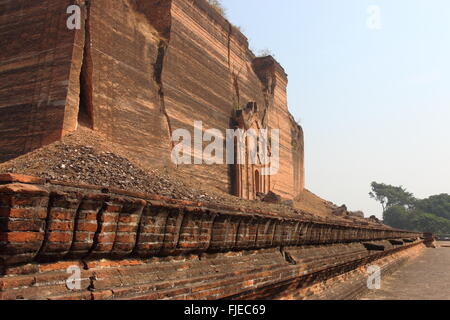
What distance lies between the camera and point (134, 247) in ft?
7.75

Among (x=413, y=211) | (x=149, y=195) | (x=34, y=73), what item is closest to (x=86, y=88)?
(x=34, y=73)

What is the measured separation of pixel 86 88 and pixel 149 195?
9977 millimetres

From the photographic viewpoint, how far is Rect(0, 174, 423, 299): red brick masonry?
5.89 feet

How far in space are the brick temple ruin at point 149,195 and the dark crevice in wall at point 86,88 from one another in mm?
38

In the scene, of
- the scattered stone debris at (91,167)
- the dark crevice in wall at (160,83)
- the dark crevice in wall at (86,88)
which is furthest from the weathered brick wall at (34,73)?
the dark crevice in wall at (160,83)

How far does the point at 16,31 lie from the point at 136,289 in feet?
41.8

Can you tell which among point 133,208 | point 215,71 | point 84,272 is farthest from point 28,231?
point 215,71

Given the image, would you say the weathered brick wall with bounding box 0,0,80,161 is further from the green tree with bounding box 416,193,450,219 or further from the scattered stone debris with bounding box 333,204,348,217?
the green tree with bounding box 416,193,450,219

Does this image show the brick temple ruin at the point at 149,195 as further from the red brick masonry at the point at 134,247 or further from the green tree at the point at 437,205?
the green tree at the point at 437,205

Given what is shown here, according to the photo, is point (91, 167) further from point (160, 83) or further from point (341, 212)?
point (341, 212)

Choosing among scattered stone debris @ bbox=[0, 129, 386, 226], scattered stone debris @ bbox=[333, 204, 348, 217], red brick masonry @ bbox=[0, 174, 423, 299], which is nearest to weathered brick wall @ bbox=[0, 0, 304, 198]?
scattered stone debris @ bbox=[0, 129, 386, 226]

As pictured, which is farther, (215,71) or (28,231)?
(215,71)

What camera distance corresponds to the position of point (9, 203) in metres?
1.76
